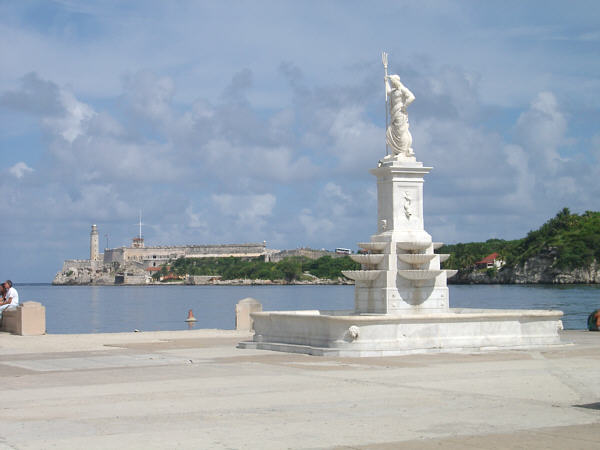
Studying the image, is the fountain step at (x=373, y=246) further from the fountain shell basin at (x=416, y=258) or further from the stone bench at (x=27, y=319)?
the stone bench at (x=27, y=319)

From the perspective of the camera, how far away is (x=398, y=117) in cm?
2252

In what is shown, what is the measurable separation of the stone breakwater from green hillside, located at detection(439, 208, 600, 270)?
87 centimetres

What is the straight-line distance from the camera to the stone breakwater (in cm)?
13650

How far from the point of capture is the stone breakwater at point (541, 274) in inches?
5374

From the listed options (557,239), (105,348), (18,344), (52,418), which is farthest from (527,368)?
(557,239)

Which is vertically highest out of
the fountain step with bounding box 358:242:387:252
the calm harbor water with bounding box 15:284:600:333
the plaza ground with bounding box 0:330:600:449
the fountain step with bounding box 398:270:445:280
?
the fountain step with bounding box 358:242:387:252

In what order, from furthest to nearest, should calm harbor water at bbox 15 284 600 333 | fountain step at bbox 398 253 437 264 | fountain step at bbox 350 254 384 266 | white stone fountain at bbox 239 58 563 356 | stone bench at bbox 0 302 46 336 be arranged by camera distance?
1. calm harbor water at bbox 15 284 600 333
2. stone bench at bbox 0 302 46 336
3. fountain step at bbox 350 254 384 266
4. fountain step at bbox 398 253 437 264
5. white stone fountain at bbox 239 58 563 356

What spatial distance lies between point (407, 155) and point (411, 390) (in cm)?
1056

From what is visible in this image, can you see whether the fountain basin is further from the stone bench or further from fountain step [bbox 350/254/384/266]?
the stone bench

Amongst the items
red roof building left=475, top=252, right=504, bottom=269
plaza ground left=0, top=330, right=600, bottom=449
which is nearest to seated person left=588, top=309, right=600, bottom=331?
plaza ground left=0, top=330, right=600, bottom=449

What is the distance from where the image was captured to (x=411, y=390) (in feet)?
40.8

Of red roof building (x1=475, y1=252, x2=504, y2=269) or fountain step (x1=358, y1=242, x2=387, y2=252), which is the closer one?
fountain step (x1=358, y1=242, x2=387, y2=252)

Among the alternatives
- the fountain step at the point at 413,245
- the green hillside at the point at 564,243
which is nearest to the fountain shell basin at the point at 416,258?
the fountain step at the point at 413,245

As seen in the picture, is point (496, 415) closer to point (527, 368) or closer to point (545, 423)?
point (545, 423)
